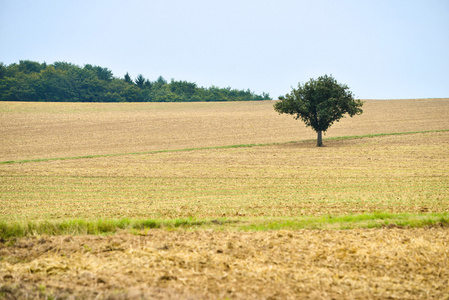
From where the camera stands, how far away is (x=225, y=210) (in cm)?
1399

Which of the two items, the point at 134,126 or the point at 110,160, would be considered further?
the point at 134,126

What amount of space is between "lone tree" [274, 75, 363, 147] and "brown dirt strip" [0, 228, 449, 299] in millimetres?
32621

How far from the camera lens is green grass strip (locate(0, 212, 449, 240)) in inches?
393

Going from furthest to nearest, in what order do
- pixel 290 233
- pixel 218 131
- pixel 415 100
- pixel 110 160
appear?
pixel 415 100 < pixel 218 131 < pixel 110 160 < pixel 290 233

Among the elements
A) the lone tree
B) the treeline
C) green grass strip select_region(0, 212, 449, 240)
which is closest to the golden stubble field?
green grass strip select_region(0, 212, 449, 240)

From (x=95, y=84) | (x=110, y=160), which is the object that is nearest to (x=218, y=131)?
(x=110, y=160)

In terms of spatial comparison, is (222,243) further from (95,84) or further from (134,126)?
(95,84)

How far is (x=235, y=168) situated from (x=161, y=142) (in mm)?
18113

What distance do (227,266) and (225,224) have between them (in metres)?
3.70

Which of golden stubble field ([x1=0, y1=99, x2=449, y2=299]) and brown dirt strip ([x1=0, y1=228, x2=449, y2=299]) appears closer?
brown dirt strip ([x1=0, y1=228, x2=449, y2=299])

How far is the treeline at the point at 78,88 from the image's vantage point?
9338 centimetres

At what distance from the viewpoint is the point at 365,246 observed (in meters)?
8.58

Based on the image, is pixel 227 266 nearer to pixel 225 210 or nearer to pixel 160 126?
pixel 225 210

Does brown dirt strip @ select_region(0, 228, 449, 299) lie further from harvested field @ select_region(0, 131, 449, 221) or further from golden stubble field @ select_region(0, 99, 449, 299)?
harvested field @ select_region(0, 131, 449, 221)
